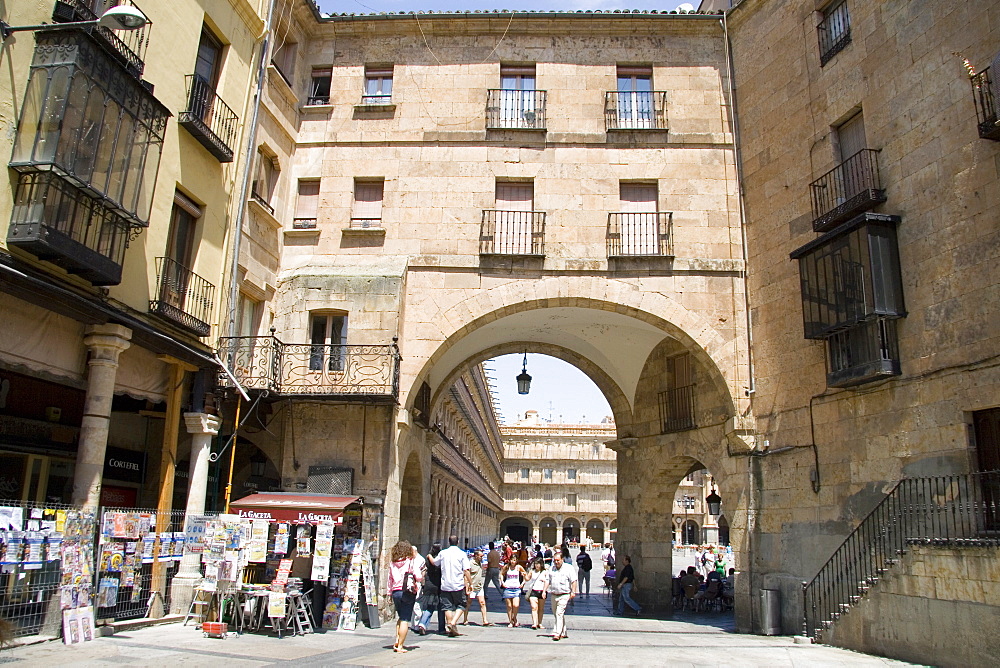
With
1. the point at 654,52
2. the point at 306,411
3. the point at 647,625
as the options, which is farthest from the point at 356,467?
the point at 654,52

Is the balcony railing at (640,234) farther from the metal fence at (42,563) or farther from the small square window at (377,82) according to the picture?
the metal fence at (42,563)

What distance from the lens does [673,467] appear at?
19156mm

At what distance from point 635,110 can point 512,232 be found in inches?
161

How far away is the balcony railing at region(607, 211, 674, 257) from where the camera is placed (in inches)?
635

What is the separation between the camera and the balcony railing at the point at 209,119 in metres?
12.7

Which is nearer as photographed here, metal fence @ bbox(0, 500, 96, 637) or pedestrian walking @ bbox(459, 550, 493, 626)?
metal fence @ bbox(0, 500, 96, 637)

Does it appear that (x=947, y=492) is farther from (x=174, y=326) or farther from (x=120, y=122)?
(x=120, y=122)

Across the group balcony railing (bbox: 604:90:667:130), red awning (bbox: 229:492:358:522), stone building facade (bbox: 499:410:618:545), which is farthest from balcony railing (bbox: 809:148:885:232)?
stone building facade (bbox: 499:410:618:545)

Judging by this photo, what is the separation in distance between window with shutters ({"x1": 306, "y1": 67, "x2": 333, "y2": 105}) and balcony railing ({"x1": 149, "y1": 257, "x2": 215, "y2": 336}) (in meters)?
6.24

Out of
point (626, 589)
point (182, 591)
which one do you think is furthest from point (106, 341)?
point (626, 589)

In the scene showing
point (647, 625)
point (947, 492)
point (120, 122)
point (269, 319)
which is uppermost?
point (120, 122)

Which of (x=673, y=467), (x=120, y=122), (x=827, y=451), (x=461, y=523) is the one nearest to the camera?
(x=120, y=122)

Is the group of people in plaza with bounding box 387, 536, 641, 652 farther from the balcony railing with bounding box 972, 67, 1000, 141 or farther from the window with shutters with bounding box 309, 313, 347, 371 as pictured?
the balcony railing with bounding box 972, 67, 1000, 141

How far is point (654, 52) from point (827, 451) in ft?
31.9
